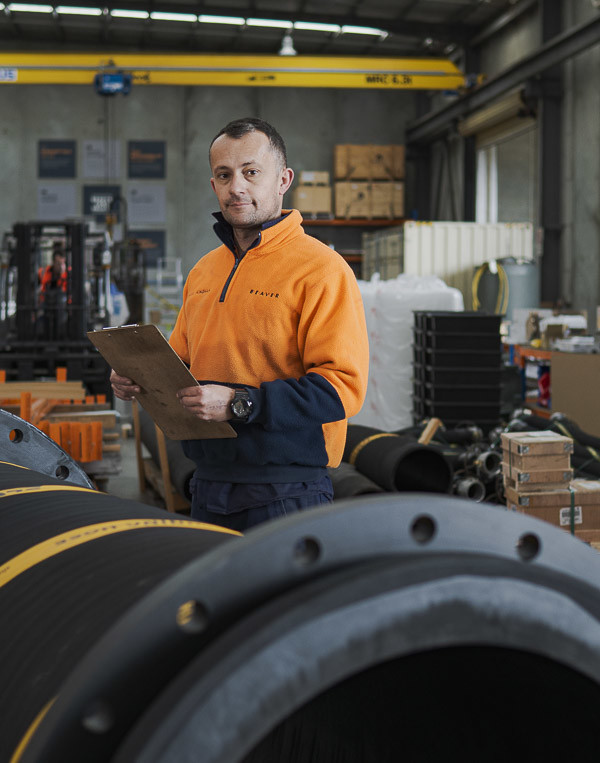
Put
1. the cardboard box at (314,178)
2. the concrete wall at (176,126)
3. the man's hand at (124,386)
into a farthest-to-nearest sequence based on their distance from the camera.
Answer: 1. the concrete wall at (176,126)
2. the cardboard box at (314,178)
3. the man's hand at (124,386)

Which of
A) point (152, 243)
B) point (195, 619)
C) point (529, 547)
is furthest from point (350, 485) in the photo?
point (152, 243)

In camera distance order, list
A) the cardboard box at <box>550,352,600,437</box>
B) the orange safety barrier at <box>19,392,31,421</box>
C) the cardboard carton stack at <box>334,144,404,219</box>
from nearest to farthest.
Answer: the orange safety barrier at <box>19,392,31,421</box>
the cardboard box at <box>550,352,600,437</box>
the cardboard carton stack at <box>334,144,404,219</box>

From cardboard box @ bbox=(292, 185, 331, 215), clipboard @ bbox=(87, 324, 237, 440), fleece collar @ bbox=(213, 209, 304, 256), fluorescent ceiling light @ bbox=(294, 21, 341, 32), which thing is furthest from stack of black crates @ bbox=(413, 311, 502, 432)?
cardboard box @ bbox=(292, 185, 331, 215)

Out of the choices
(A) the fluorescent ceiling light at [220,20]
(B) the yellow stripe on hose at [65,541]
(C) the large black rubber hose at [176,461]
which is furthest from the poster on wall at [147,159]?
(B) the yellow stripe on hose at [65,541]

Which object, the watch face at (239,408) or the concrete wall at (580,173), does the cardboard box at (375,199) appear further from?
the watch face at (239,408)

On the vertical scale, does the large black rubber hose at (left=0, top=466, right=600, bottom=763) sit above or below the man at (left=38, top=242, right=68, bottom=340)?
below

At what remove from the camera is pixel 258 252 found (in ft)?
6.56

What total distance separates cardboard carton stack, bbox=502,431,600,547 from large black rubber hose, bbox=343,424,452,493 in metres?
0.63

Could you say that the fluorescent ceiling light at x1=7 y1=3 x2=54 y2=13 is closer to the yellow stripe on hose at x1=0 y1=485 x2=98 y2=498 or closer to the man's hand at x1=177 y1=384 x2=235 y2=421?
the man's hand at x1=177 y1=384 x2=235 y2=421

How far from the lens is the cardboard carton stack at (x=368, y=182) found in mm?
18172

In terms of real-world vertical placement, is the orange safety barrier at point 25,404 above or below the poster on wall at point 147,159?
below

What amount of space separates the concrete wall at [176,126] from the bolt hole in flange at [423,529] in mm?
18259

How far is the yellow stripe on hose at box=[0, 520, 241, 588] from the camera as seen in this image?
1164 mm

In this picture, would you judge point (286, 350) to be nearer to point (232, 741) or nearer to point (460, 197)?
point (232, 741)
